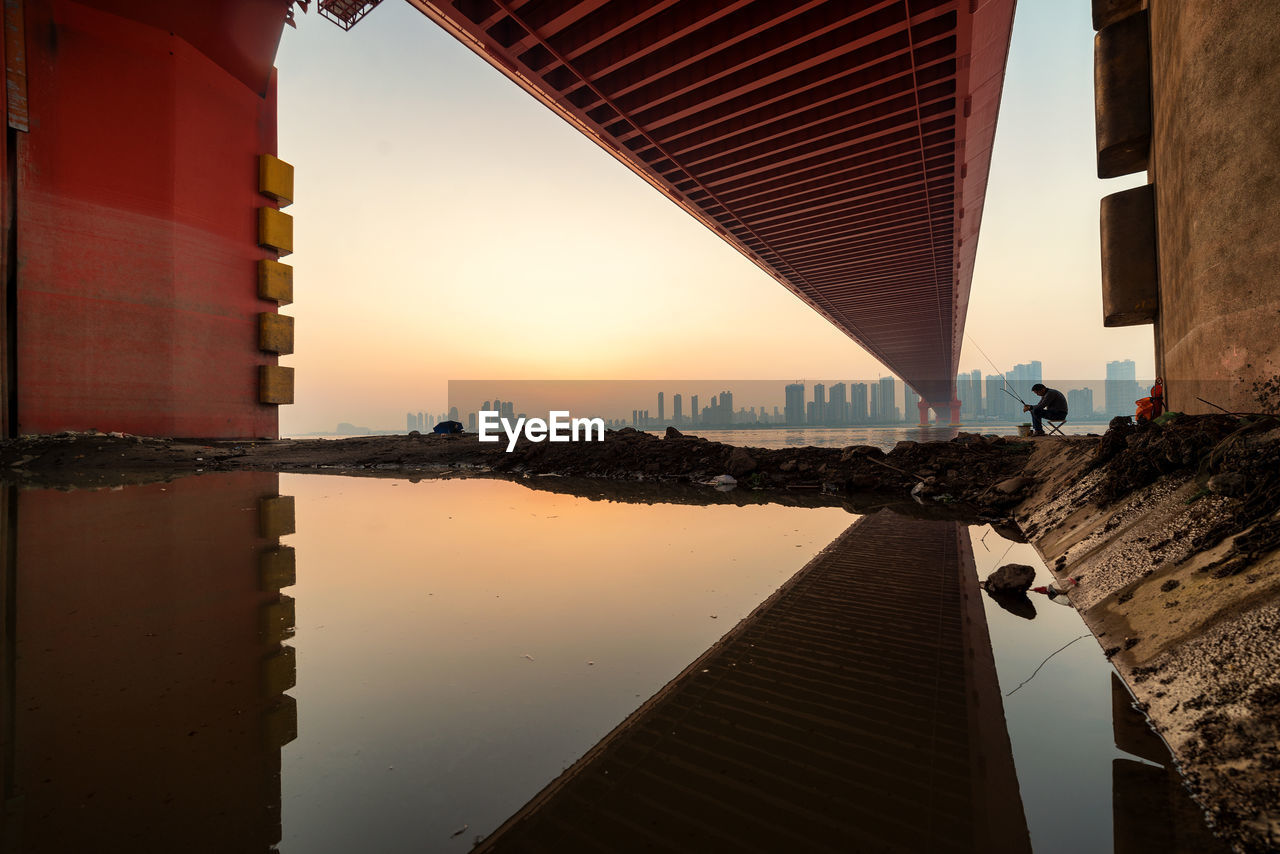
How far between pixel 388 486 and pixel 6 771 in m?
8.88

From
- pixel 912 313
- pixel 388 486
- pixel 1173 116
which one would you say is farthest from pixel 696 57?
pixel 912 313

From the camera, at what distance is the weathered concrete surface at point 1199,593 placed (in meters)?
1.51

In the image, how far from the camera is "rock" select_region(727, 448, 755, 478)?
9.97 m

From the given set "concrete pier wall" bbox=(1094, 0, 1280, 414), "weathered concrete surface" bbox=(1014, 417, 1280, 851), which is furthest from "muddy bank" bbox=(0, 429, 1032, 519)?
"weathered concrete surface" bbox=(1014, 417, 1280, 851)

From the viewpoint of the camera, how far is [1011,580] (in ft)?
11.2

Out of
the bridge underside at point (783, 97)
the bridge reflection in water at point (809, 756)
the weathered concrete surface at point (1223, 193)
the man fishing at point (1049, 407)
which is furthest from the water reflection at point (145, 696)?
the man fishing at point (1049, 407)

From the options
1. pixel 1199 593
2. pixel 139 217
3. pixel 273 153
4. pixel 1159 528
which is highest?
pixel 273 153

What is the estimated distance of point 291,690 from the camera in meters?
2.13

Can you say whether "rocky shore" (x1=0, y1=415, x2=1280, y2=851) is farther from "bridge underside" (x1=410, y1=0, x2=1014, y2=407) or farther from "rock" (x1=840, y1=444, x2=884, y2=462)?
"bridge underside" (x1=410, y1=0, x2=1014, y2=407)

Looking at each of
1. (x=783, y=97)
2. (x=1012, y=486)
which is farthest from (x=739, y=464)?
(x=783, y=97)

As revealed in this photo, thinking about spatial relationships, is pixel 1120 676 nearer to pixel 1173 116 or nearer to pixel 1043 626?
pixel 1043 626

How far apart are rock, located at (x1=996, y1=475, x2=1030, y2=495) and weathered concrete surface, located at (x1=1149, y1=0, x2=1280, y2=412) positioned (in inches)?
65.2

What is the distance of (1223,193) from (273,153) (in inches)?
1236

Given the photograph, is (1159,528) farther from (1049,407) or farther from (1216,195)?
(1049,407)
